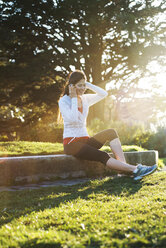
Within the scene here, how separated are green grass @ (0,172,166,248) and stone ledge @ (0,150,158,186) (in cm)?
74

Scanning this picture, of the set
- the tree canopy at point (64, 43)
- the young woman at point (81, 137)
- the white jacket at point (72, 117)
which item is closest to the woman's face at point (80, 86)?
the young woman at point (81, 137)

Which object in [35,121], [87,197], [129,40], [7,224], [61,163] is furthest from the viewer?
[35,121]

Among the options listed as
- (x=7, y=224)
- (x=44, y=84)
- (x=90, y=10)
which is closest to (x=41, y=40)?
(x=44, y=84)

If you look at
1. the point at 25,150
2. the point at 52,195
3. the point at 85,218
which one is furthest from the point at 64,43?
the point at 85,218

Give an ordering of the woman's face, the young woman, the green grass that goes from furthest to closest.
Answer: the woman's face
the young woman
the green grass

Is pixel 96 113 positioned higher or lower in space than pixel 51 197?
higher

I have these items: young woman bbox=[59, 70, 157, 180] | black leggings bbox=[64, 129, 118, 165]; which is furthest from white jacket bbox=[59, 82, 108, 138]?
black leggings bbox=[64, 129, 118, 165]

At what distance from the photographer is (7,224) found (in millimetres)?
2627

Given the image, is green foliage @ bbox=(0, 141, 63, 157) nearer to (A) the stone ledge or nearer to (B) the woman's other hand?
(A) the stone ledge

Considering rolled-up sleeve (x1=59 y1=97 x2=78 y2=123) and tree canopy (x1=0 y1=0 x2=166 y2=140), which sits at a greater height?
tree canopy (x1=0 y1=0 x2=166 y2=140)

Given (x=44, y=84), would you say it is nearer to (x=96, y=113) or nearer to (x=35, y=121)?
(x=35, y=121)

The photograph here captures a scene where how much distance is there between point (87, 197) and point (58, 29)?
532 inches

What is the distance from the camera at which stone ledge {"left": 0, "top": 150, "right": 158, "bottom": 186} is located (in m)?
4.90

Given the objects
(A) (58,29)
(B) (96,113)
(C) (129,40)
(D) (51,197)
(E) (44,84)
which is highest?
(A) (58,29)
